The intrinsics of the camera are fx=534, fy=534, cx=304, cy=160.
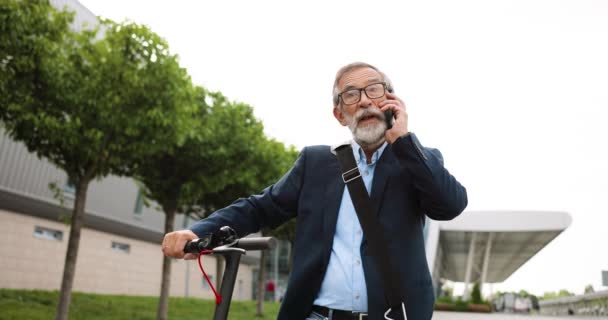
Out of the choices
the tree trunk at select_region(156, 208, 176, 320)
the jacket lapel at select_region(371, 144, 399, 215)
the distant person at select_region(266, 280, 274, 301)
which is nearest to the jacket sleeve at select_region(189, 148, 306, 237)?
the jacket lapel at select_region(371, 144, 399, 215)

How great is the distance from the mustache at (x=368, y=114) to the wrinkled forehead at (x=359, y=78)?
0.14m

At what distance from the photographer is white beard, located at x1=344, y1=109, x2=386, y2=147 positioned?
2334mm

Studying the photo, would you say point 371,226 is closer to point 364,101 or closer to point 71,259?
point 364,101

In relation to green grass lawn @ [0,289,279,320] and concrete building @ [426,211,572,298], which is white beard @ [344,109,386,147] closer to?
green grass lawn @ [0,289,279,320]

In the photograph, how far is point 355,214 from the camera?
237cm

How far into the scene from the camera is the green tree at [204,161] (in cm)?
1506

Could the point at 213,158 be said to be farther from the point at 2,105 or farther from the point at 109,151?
the point at 2,105

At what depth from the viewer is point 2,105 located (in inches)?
404

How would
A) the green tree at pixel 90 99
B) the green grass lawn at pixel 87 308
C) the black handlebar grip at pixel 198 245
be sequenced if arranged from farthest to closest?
the green grass lawn at pixel 87 308 < the green tree at pixel 90 99 < the black handlebar grip at pixel 198 245

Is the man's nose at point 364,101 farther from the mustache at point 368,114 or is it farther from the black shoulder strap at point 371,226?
the black shoulder strap at point 371,226

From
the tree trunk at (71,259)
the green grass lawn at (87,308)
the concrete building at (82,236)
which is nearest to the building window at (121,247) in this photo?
the concrete building at (82,236)

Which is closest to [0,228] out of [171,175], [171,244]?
[171,175]

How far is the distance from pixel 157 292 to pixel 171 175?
774 inches

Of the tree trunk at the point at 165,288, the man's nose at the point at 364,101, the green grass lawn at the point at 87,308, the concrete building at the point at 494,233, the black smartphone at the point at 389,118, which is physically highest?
the concrete building at the point at 494,233
